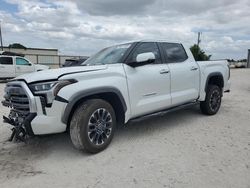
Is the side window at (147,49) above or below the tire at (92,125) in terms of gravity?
above

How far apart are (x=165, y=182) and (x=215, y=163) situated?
3.03 ft

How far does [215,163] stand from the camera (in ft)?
12.4

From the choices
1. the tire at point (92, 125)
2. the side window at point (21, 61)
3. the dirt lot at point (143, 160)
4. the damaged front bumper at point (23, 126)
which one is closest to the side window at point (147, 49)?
the tire at point (92, 125)

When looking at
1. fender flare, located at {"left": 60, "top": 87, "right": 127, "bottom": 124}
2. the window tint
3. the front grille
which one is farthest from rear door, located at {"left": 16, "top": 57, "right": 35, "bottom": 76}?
fender flare, located at {"left": 60, "top": 87, "right": 127, "bottom": 124}

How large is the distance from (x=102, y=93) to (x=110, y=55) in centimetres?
113

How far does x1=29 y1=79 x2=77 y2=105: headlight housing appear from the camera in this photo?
3.71 meters

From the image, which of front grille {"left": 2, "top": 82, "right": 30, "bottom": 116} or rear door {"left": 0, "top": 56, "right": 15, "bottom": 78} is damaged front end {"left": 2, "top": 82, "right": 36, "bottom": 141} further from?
rear door {"left": 0, "top": 56, "right": 15, "bottom": 78}

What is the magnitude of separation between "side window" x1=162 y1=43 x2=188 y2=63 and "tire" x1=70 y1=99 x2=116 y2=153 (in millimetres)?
1928

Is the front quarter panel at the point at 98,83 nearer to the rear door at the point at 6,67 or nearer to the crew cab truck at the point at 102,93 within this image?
the crew cab truck at the point at 102,93

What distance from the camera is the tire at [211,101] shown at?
6.33m

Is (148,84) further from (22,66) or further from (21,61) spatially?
(21,61)

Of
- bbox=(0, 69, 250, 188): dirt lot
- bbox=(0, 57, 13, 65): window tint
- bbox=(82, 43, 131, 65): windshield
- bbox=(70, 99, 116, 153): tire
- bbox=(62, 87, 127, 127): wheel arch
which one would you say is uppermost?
bbox=(0, 57, 13, 65): window tint

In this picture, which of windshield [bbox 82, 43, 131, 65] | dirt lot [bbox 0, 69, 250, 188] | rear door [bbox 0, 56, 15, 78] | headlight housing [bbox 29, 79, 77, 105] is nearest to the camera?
dirt lot [bbox 0, 69, 250, 188]

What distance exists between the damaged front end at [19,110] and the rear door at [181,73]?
275 centimetres
